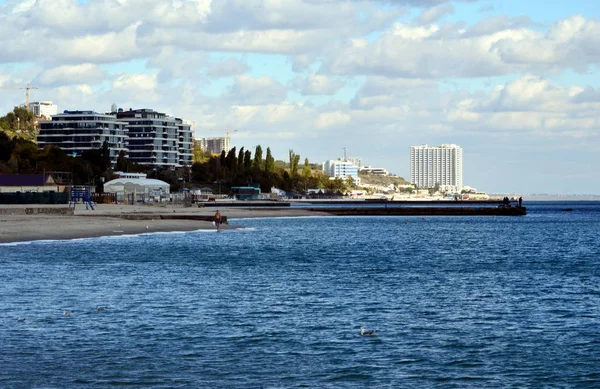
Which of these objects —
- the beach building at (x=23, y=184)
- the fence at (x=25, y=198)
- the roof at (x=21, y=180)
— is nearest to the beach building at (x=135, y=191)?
the beach building at (x=23, y=184)

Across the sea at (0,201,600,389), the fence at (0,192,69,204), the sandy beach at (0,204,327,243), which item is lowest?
the sea at (0,201,600,389)

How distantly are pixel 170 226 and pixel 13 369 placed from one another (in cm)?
7764

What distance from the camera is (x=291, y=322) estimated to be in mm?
31656

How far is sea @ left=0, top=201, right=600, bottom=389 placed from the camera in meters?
23.2

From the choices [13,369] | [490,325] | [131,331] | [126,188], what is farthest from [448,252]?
[126,188]

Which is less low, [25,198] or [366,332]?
[25,198]

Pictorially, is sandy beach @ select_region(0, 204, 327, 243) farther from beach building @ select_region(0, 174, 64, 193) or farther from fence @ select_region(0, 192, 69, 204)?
beach building @ select_region(0, 174, 64, 193)

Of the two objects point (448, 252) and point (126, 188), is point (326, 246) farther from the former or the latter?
point (126, 188)

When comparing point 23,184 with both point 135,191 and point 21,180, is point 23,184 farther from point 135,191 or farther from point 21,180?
point 135,191

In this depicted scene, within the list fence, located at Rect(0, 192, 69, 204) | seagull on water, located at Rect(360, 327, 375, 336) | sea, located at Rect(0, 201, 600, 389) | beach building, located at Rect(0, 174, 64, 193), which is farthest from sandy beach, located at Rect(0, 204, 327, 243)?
beach building, located at Rect(0, 174, 64, 193)

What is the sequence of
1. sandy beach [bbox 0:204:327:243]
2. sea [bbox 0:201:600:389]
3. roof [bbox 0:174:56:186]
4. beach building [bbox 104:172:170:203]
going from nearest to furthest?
sea [bbox 0:201:600:389] → sandy beach [bbox 0:204:327:243] → roof [bbox 0:174:56:186] → beach building [bbox 104:172:170:203]

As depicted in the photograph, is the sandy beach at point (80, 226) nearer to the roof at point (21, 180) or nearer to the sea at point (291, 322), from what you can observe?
the sea at point (291, 322)

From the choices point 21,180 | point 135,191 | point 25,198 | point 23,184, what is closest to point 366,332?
point 25,198

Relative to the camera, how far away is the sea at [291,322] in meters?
23.2
